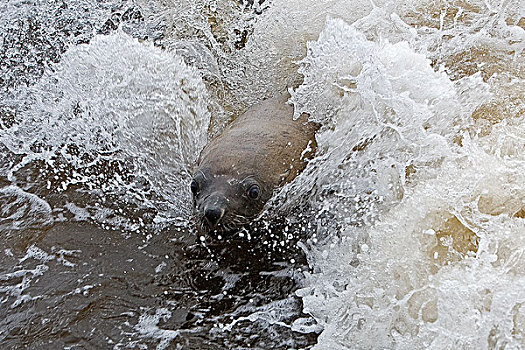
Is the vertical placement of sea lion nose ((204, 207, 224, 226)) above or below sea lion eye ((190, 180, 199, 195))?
below

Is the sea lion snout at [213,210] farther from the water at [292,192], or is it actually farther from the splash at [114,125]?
the splash at [114,125]

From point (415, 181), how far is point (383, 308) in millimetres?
902

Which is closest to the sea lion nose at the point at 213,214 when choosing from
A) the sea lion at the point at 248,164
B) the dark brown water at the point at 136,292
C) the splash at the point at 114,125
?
the sea lion at the point at 248,164

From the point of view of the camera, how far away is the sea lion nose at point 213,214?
11.2 feet

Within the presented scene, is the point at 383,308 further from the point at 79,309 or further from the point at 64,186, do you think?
the point at 64,186

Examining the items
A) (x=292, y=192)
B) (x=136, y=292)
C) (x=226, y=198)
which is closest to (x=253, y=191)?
(x=226, y=198)

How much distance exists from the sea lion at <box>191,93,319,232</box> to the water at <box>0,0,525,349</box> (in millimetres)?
124

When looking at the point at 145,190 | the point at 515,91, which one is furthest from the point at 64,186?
the point at 515,91

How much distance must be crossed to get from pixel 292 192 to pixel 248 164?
358 millimetres

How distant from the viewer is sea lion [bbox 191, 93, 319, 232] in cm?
355

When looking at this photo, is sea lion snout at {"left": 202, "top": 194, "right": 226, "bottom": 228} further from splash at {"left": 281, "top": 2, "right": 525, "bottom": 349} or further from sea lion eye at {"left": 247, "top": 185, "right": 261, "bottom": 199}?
splash at {"left": 281, "top": 2, "right": 525, "bottom": 349}

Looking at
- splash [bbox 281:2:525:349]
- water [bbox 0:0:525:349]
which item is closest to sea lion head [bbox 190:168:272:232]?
water [bbox 0:0:525:349]

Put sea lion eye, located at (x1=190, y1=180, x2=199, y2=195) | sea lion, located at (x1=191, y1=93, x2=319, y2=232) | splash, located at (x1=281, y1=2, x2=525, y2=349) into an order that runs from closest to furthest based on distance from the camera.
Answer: splash, located at (x1=281, y1=2, x2=525, y2=349)
sea lion, located at (x1=191, y1=93, x2=319, y2=232)
sea lion eye, located at (x1=190, y1=180, x2=199, y2=195)

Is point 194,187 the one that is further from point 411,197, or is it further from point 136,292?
point 411,197
